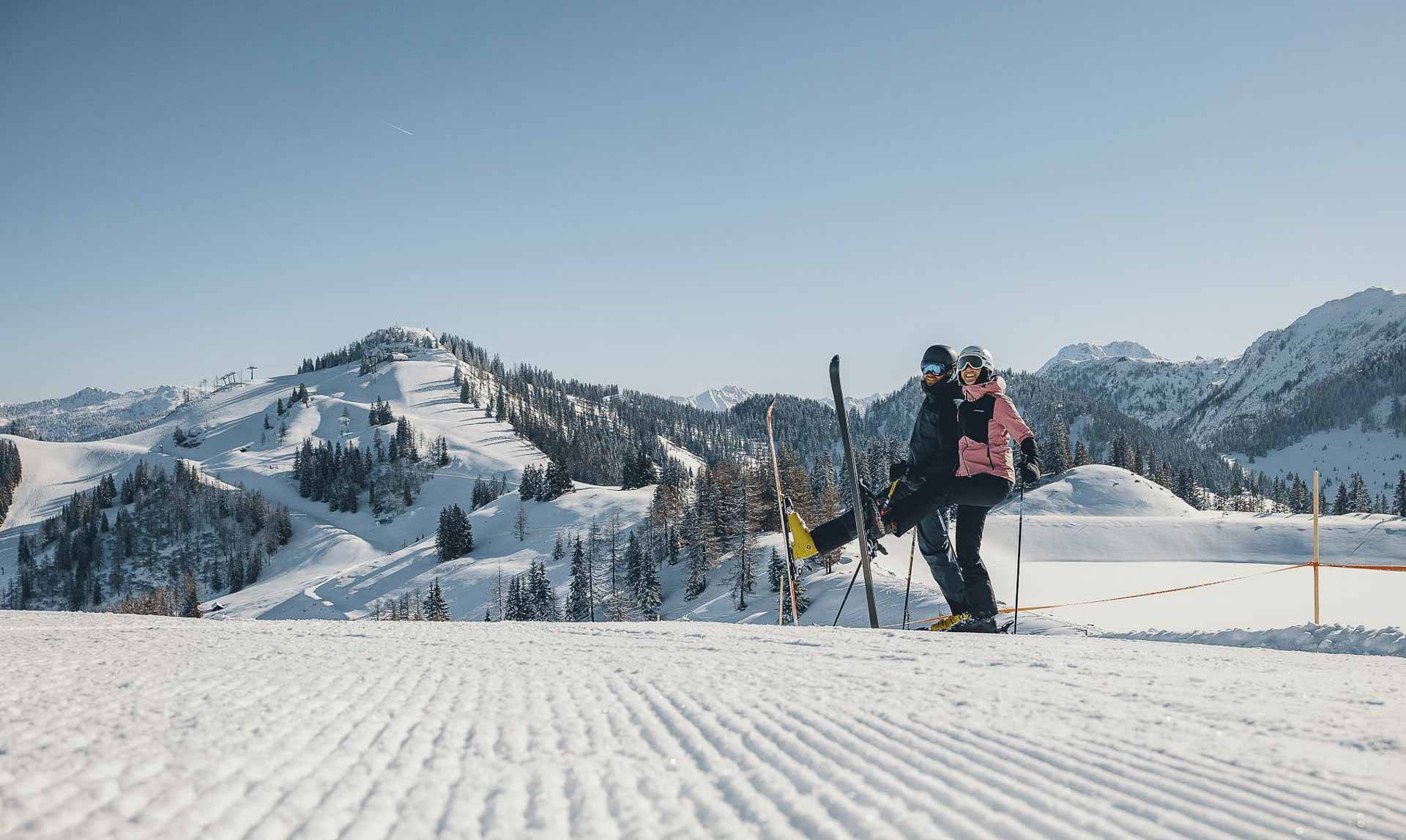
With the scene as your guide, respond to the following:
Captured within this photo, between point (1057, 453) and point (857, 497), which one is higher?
point (1057, 453)

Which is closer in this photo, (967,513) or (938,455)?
(967,513)

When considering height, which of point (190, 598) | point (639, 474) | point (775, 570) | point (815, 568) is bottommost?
point (190, 598)

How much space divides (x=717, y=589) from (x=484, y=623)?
51399 millimetres

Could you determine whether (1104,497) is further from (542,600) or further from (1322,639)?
(1322,639)

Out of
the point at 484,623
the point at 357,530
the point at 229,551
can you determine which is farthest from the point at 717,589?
the point at 229,551

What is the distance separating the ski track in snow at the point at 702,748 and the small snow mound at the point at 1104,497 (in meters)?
68.6

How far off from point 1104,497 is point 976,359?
73.1 meters

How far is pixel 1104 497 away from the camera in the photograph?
6931 cm

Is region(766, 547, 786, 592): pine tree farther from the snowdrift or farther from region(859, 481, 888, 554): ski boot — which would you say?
region(859, 481, 888, 554): ski boot

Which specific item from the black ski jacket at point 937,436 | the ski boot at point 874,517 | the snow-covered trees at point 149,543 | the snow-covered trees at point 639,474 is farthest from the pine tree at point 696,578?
the snow-covered trees at point 149,543

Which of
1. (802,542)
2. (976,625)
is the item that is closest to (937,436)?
(802,542)

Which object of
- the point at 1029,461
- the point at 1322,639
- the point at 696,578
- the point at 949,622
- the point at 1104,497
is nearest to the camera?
the point at 1322,639

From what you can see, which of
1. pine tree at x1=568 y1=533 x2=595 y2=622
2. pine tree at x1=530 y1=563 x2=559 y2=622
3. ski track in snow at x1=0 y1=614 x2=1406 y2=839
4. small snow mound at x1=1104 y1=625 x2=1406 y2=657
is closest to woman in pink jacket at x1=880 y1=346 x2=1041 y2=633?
ski track in snow at x1=0 y1=614 x2=1406 y2=839

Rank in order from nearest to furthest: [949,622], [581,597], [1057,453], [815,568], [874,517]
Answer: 1. [874,517]
2. [949,622]
3. [815,568]
4. [581,597]
5. [1057,453]
